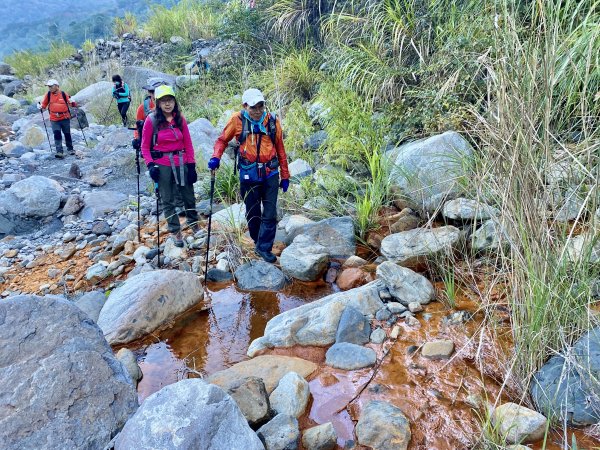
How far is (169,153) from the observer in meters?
5.65

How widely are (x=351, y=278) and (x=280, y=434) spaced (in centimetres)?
206

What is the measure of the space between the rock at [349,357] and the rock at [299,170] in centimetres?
327

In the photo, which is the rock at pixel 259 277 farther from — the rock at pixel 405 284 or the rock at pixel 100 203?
the rock at pixel 100 203

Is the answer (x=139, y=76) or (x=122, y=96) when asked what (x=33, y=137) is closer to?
(x=122, y=96)

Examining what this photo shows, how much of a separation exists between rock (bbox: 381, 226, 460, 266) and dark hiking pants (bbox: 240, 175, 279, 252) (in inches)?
49.8

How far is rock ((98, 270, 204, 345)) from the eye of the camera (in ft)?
13.0

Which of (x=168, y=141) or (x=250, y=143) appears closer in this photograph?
(x=250, y=143)

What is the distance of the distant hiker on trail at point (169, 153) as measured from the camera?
541 centimetres

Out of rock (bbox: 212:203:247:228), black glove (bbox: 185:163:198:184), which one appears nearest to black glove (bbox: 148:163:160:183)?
black glove (bbox: 185:163:198:184)

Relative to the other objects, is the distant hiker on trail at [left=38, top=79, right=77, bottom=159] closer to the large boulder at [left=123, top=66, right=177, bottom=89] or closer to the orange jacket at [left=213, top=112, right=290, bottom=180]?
the large boulder at [left=123, top=66, right=177, bottom=89]

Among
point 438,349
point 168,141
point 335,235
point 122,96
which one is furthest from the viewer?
point 122,96

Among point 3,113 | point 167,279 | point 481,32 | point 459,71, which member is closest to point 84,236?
point 167,279

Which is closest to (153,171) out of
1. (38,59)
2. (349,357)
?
(349,357)

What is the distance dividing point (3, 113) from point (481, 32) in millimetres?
15091
